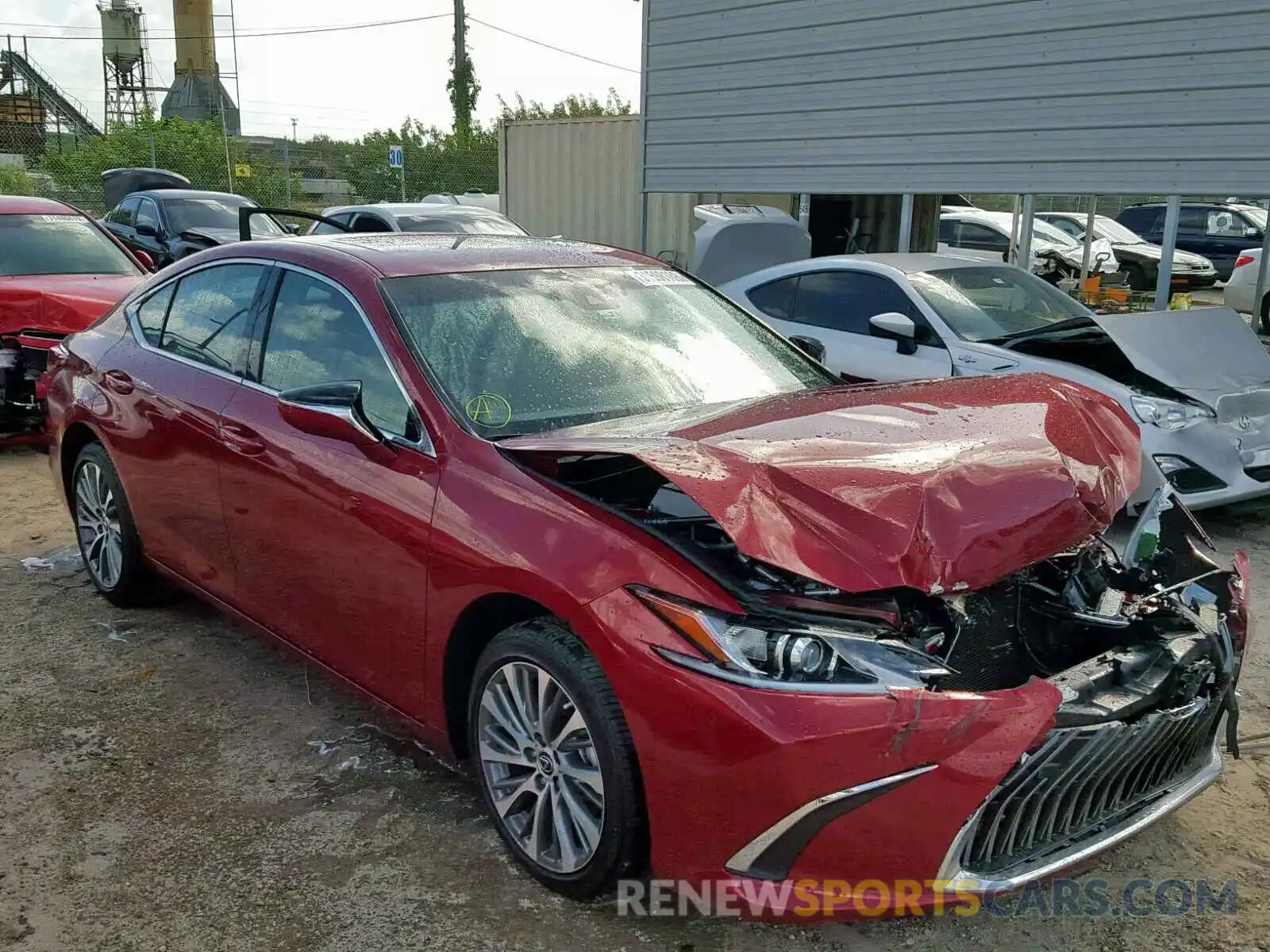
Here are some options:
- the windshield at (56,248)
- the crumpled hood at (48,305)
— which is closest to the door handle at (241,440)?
the crumpled hood at (48,305)

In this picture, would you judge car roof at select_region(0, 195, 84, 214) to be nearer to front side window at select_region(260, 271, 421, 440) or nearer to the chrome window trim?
the chrome window trim

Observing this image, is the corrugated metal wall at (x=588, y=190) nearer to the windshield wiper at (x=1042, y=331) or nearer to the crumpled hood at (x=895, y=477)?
the windshield wiper at (x=1042, y=331)

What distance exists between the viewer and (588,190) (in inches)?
639

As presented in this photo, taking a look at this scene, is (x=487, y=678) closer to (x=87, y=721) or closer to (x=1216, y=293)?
(x=87, y=721)

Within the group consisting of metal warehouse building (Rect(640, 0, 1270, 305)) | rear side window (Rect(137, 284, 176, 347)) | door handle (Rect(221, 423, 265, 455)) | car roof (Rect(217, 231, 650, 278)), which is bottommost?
door handle (Rect(221, 423, 265, 455))

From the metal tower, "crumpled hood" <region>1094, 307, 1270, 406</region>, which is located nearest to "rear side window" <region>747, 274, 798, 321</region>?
"crumpled hood" <region>1094, 307, 1270, 406</region>

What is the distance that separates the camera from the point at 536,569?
267 cm

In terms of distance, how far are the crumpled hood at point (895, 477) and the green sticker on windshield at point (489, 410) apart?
0.15 m

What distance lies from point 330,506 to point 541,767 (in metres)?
1.08

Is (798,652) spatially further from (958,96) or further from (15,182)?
(15,182)

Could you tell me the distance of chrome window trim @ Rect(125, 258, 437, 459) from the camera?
3113mm

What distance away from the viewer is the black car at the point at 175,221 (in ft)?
44.7

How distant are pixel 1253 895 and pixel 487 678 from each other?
6.76ft

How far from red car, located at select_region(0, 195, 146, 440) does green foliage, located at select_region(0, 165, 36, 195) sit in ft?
51.0
